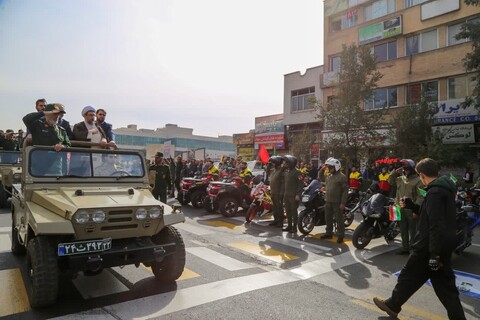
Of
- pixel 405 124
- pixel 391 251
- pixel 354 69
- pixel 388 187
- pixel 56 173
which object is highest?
pixel 354 69

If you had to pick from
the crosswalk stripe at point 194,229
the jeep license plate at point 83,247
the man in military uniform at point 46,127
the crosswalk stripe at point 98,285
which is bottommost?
the crosswalk stripe at point 194,229

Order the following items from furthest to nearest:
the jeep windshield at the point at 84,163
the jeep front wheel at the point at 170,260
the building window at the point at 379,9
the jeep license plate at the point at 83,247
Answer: the building window at the point at 379,9 < the jeep windshield at the point at 84,163 < the jeep front wheel at the point at 170,260 < the jeep license plate at the point at 83,247

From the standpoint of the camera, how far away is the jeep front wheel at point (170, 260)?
4742 mm

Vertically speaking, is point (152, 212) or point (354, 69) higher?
point (354, 69)

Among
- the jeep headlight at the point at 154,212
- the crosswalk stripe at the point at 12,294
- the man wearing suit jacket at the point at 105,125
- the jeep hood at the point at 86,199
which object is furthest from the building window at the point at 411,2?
the crosswalk stripe at the point at 12,294

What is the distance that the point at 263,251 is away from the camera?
7000 millimetres

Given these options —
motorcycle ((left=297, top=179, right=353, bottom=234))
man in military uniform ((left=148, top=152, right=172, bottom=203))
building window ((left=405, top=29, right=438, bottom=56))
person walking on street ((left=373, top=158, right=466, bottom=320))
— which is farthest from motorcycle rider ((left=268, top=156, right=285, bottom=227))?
building window ((left=405, top=29, right=438, bottom=56))

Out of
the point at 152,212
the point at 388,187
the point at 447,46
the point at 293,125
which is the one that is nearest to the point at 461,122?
the point at 447,46

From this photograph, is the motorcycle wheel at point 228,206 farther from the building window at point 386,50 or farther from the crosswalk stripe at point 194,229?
the building window at point 386,50

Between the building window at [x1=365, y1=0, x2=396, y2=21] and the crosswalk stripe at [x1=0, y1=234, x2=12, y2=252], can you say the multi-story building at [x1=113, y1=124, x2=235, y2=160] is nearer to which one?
the building window at [x1=365, y1=0, x2=396, y2=21]

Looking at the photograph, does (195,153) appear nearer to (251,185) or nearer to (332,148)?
(332,148)

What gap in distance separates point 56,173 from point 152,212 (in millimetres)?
1588

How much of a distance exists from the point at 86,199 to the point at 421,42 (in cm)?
2384

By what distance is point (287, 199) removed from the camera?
9148 mm
